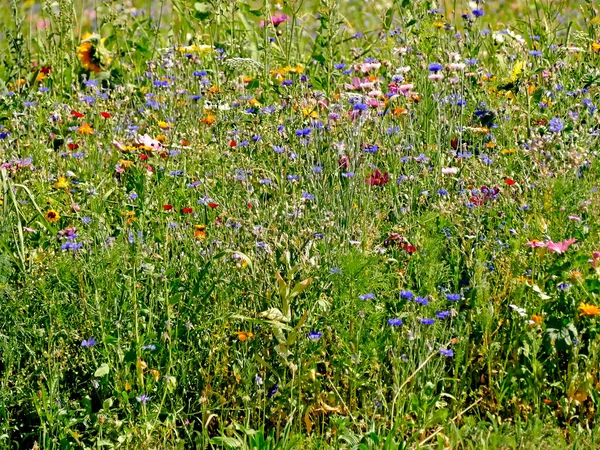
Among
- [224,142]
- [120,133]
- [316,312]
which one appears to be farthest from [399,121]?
[316,312]

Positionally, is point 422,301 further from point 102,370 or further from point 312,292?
point 102,370

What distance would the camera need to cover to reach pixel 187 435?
3170 millimetres

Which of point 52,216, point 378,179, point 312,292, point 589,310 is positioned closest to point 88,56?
point 52,216

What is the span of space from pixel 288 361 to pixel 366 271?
38 cm

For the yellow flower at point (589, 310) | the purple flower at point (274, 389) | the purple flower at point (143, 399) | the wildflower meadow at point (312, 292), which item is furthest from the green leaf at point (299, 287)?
the yellow flower at point (589, 310)

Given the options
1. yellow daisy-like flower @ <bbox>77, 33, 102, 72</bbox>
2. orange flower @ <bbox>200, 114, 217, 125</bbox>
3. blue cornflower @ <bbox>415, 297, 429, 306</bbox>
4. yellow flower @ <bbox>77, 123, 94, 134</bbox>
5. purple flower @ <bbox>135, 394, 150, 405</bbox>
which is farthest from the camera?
yellow daisy-like flower @ <bbox>77, 33, 102, 72</bbox>

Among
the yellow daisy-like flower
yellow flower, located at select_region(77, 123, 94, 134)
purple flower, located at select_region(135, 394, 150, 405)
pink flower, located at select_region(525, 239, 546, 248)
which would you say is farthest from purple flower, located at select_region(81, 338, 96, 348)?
the yellow daisy-like flower

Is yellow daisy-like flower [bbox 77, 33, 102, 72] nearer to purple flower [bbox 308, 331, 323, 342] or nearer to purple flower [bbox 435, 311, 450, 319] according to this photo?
purple flower [bbox 308, 331, 323, 342]

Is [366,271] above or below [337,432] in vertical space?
above

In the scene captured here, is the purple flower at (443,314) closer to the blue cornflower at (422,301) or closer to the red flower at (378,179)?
the blue cornflower at (422,301)

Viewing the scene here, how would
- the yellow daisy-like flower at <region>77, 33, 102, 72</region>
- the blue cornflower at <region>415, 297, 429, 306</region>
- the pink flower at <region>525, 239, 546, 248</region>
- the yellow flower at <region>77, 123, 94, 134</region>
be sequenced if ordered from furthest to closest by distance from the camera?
the yellow daisy-like flower at <region>77, 33, 102, 72</region> < the yellow flower at <region>77, 123, 94, 134</region> < the pink flower at <region>525, 239, 546, 248</region> < the blue cornflower at <region>415, 297, 429, 306</region>

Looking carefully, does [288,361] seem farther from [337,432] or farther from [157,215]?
[157,215]

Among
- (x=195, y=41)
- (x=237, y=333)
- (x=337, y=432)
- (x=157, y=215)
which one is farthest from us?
(x=195, y=41)

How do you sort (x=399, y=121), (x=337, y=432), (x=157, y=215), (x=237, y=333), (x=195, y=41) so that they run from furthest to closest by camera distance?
1. (x=195, y=41)
2. (x=399, y=121)
3. (x=157, y=215)
4. (x=237, y=333)
5. (x=337, y=432)
